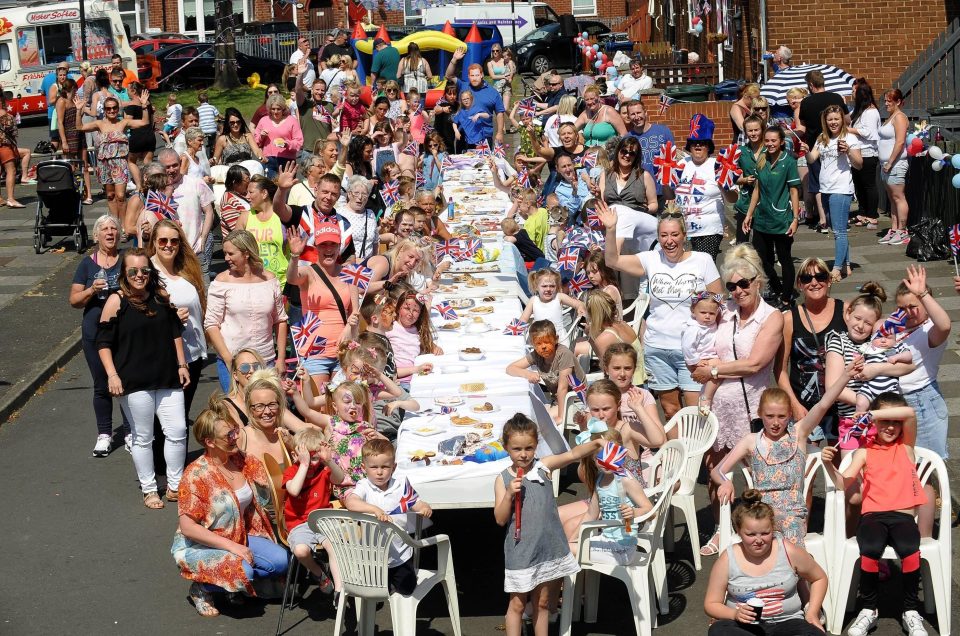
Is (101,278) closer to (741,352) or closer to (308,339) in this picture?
(308,339)

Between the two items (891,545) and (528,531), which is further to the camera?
(891,545)

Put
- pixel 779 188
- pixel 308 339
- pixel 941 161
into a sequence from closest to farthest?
pixel 308 339 < pixel 779 188 < pixel 941 161

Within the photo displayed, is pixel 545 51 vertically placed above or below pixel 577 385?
above

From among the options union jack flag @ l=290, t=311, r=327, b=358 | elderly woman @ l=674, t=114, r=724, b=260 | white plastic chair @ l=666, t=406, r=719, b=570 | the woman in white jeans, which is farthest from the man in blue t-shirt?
the woman in white jeans

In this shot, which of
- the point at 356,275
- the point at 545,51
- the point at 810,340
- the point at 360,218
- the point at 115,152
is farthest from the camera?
the point at 545,51

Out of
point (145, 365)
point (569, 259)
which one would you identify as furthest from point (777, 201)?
point (145, 365)

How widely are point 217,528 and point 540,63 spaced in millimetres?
27374

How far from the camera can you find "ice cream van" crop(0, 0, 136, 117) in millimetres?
27438

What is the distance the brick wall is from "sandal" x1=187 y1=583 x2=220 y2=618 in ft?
45.8

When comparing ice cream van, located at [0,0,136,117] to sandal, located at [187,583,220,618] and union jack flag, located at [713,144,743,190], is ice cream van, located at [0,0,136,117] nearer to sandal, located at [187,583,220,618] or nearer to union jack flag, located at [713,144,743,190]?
union jack flag, located at [713,144,743,190]

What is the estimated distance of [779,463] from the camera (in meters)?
6.40

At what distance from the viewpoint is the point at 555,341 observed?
8172 millimetres

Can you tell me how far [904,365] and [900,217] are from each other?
23.6ft

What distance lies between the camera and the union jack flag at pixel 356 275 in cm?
899
